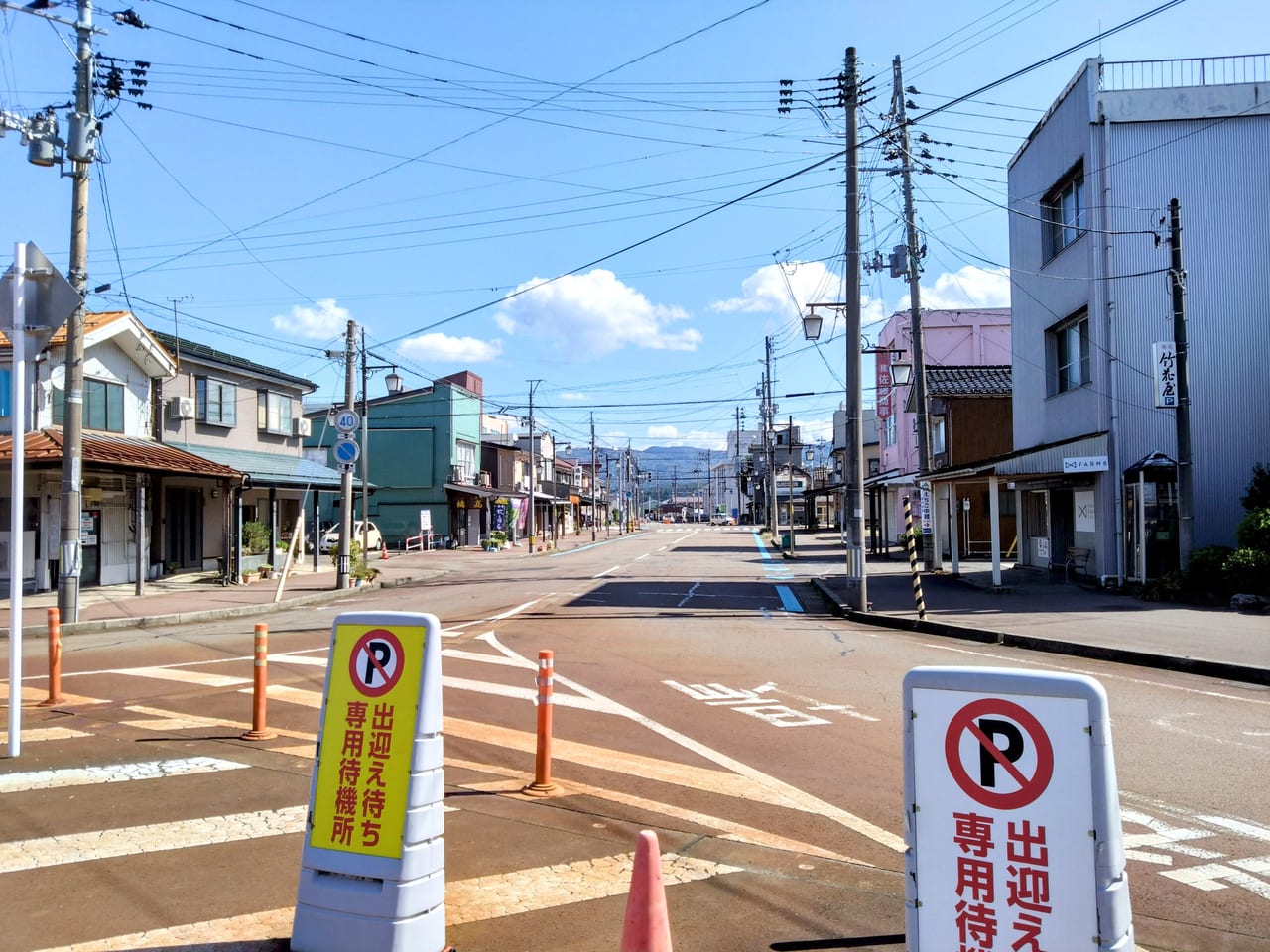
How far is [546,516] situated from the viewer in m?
81.0

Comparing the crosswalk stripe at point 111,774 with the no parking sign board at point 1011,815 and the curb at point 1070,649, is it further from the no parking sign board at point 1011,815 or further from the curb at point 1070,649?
the curb at point 1070,649

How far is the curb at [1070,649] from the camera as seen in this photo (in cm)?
1100

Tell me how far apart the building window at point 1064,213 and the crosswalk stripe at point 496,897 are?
824 inches

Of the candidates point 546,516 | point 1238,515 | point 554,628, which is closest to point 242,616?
point 554,628

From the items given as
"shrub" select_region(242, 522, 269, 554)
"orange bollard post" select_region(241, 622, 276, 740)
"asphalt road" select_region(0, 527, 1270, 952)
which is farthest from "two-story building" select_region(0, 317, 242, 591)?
"orange bollard post" select_region(241, 622, 276, 740)

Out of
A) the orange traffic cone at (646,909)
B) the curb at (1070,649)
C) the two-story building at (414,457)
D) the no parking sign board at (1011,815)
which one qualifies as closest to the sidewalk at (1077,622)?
the curb at (1070,649)

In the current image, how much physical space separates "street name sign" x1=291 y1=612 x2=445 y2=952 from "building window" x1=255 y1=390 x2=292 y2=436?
30159mm

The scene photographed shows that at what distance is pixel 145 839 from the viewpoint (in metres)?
5.54

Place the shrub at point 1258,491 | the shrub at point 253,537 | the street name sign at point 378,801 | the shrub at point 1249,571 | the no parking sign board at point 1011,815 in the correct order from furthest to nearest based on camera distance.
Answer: the shrub at point 253,537, the shrub at point 1258,491, the shrub at point 1249,571, the street name sign at point 378,801, the no parking sign board at point 1011,815

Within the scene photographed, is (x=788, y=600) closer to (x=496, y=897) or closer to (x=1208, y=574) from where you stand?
(x=1208, y=574)

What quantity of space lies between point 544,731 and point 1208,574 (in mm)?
16401

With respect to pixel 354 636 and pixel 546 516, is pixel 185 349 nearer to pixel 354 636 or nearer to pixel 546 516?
pixel 354 636

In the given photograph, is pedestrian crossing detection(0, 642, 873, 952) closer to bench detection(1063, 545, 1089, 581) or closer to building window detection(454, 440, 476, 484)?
bench detection(1063, 545, 1089, 581)

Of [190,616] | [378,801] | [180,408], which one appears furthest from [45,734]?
[180,408]
